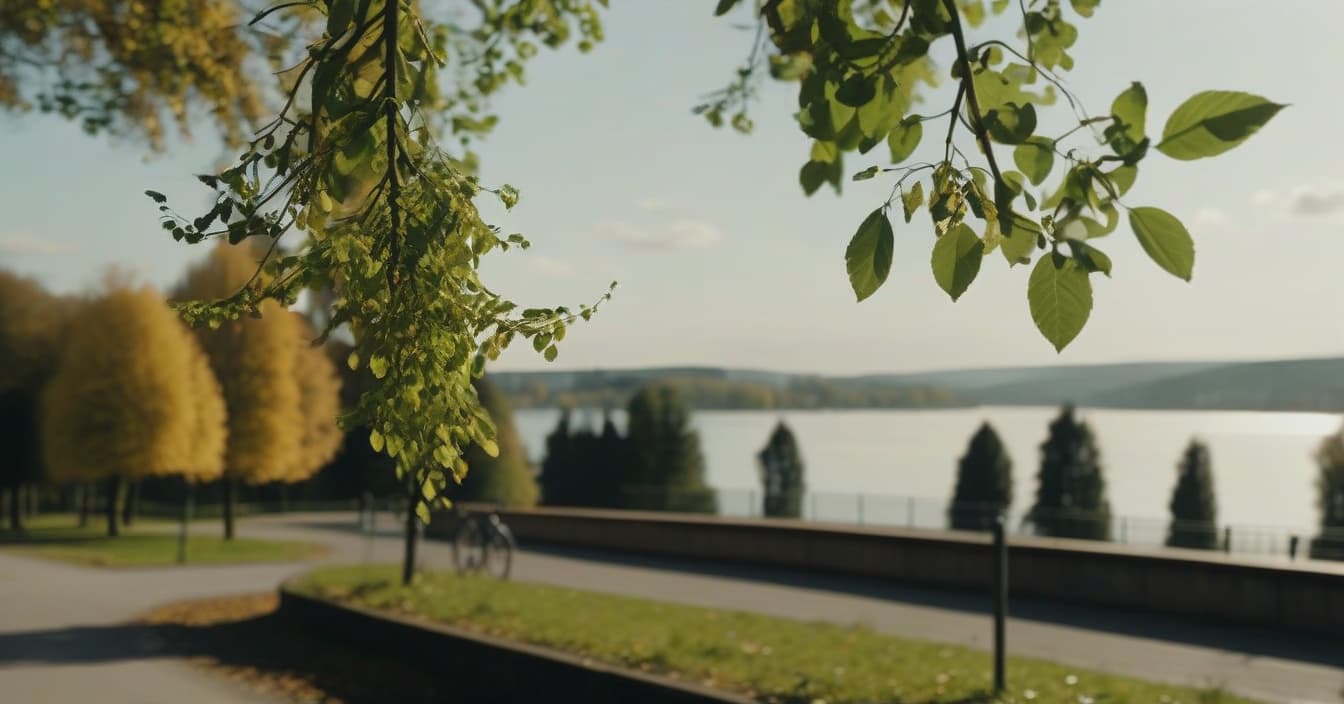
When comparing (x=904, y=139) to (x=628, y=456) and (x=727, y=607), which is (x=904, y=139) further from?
(x=628, y=456)

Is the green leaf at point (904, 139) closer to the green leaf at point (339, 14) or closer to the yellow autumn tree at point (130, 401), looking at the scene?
the green leaf at point (339, 14)

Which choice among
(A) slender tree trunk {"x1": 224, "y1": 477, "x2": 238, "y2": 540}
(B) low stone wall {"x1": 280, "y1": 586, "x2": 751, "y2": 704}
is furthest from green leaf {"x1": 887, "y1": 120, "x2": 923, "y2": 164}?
(A) slender tree trunk {"x1": 224, "y1": 477, "x2": 238, "y2": 540}

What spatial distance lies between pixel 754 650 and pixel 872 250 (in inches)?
308

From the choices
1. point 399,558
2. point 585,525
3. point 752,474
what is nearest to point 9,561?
point 399,558

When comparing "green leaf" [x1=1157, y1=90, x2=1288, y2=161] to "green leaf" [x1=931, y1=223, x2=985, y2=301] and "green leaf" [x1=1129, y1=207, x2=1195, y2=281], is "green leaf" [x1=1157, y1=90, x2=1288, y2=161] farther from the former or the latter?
"green leaf" [x1=931, y1=223, x2=985, y2=301]

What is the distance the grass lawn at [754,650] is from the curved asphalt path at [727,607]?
1210mm

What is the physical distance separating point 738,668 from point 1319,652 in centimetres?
569

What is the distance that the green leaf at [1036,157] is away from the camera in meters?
2.49

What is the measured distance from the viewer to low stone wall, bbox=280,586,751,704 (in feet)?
27.8

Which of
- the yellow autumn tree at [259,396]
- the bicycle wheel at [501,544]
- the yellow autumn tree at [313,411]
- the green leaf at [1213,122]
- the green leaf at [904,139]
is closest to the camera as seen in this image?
the green leaf at [1213,122]

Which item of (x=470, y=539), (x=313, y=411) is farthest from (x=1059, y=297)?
(x=313, y=411)

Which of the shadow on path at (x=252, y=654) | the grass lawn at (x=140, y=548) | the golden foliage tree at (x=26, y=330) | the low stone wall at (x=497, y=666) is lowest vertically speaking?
the grass lawn at (x=140, y=548)

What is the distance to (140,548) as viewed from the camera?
27.9m

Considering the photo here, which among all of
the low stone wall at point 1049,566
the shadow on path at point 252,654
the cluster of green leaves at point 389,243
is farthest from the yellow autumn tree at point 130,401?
the cluster of green leaves at point 389,243
